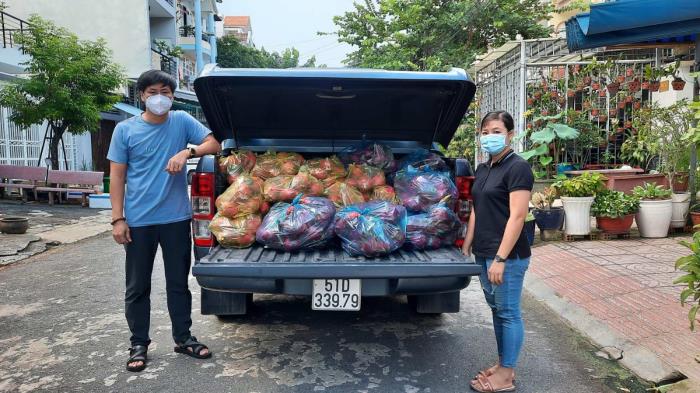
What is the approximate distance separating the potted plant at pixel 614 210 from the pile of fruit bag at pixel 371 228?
176 inches

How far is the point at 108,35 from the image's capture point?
21.1 m

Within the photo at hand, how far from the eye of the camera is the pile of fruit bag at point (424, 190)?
3.86 metres

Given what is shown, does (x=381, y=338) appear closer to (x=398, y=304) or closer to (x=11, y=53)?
(x=398, y=304)

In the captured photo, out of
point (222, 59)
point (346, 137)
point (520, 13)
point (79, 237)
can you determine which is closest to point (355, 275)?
point (346, 137)

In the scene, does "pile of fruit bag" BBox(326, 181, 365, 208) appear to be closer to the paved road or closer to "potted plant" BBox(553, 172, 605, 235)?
the paved road

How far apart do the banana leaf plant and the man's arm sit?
6.97 metres

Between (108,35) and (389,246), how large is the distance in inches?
826

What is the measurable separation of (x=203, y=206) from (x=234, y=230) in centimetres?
31

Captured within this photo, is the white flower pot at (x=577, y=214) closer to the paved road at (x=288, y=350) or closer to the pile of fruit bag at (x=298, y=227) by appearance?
the paved road at (x=288, y=350)

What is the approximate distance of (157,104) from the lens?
3609 millimetres

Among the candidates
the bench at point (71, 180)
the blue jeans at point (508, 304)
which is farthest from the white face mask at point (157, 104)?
the bench at point (71, 180)

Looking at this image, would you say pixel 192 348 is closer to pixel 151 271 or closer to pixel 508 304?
pixel 151 271

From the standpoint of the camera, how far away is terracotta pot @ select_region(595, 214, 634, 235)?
23.3 ft

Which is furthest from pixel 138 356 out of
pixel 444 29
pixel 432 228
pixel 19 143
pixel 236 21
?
pixel 236 21
